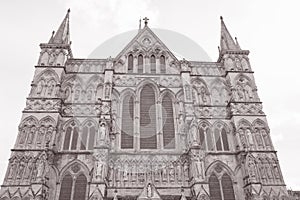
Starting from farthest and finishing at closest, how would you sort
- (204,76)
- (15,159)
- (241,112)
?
(204,76) → (241,112) → (15,159)

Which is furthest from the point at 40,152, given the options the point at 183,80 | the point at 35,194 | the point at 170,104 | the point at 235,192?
the point at 235,192

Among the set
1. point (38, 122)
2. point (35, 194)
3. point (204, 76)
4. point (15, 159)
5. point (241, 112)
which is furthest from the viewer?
point (204, 76)

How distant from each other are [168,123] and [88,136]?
6.65 metres

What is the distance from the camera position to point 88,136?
21.4 metres

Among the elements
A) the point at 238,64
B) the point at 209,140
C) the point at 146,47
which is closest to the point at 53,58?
the point at 146,47

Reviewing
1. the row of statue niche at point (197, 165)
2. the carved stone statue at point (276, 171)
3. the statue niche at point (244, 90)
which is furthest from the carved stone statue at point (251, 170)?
the statue niche at point (244, 90)

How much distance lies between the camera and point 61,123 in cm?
2162

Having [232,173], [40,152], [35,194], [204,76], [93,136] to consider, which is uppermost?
[204,76]

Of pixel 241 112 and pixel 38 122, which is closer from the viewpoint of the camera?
pixel 38 122

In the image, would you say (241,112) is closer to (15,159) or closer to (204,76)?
(204,76)

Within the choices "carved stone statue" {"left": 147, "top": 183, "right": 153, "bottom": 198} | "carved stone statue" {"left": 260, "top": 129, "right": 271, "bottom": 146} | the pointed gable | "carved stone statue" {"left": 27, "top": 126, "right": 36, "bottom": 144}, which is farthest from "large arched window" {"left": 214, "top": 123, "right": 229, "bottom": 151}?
"carved stone statue" {"left": 27, "top": 126, "right": 36, "bottom": 144}

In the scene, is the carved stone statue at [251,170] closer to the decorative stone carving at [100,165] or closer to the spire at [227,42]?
the decorative stone carving at [100,165]

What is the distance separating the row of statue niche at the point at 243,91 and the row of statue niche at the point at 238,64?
4.44ft

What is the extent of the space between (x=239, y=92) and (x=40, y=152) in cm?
1712
